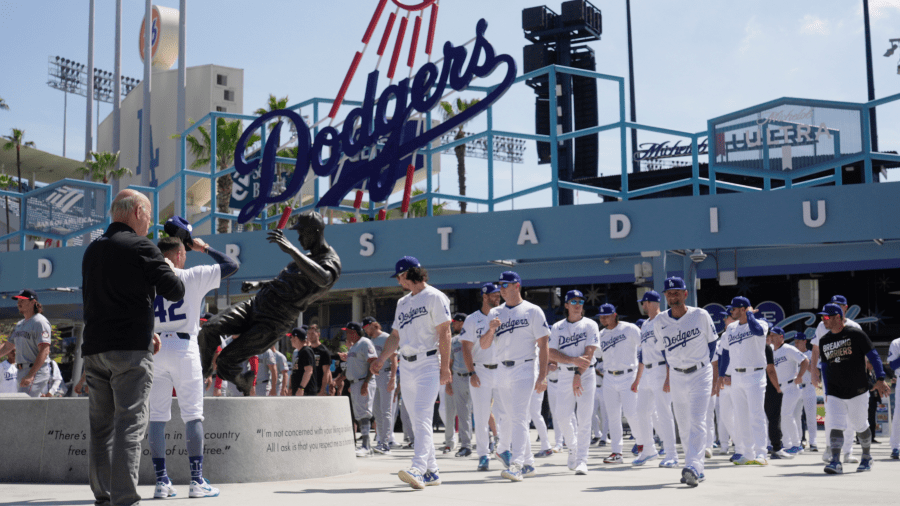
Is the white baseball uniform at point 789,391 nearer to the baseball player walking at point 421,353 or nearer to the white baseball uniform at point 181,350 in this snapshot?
the baseball player walking at point 421,353

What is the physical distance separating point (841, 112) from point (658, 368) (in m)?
9.79

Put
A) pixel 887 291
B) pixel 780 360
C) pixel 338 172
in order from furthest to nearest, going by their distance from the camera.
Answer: pixel 887 291, pixel 338 172, pixel 780 360

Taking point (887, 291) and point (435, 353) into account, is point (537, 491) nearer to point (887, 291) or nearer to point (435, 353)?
point (435, 353)

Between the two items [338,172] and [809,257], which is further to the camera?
[338,172]

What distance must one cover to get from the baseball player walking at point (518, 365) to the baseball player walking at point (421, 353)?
0.72 m

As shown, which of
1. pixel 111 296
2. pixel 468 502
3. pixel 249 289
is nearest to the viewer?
pixel 111 296

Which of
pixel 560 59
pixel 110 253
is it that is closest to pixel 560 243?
pixel 110 253

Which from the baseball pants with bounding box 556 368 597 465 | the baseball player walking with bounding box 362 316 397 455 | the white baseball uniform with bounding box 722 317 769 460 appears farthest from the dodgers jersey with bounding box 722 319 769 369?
the baseball player walking with bounding box 362 316 397 455

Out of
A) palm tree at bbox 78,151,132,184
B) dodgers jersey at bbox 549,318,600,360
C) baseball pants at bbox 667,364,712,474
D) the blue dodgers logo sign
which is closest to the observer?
baseball pants at bbox 667,364,712,474

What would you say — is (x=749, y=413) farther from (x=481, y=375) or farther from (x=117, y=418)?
(x=117, y=418)

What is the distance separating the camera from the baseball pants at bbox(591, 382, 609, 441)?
14.5 m

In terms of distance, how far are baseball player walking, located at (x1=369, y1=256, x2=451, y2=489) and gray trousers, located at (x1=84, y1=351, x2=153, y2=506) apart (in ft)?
9.13

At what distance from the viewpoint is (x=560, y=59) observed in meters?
43.6

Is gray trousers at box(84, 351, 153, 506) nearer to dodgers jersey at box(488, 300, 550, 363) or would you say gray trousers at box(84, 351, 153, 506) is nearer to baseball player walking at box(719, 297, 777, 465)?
dodgers jersey at box(488, 300, 550, 363)
